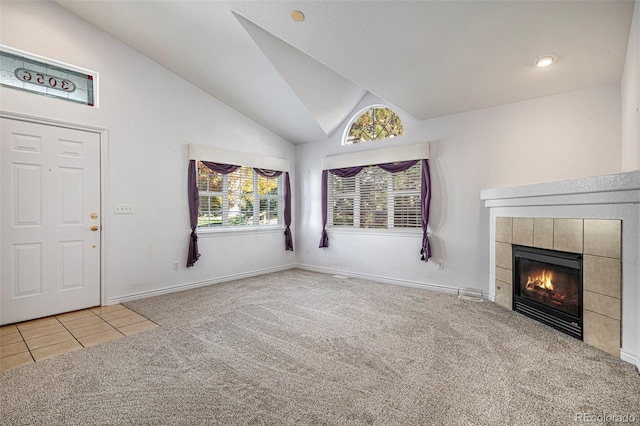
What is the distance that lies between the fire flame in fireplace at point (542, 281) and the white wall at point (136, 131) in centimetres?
427

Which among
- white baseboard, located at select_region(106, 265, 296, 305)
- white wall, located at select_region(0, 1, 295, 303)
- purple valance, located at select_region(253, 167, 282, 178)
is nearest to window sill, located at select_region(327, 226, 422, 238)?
white baseboard, located at select_region(106, 265, 296, 305)

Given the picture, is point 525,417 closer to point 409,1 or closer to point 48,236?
point 409,1

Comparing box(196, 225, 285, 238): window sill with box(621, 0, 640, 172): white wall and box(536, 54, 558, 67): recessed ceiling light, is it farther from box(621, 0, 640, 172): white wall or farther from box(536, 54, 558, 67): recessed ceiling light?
box(621, 0, 640, 172): white wall

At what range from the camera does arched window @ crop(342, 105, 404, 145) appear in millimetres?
4969

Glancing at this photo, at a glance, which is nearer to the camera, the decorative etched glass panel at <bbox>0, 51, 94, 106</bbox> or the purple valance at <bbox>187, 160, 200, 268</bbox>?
the decorative etched glass panel at <bbox>0, 51, 94, 106</bbox>

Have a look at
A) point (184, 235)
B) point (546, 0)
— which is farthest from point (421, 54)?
point (184, 235)

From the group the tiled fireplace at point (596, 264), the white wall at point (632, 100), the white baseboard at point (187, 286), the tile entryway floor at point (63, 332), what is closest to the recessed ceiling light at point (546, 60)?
the white wall at point (632, 100)

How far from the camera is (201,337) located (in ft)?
9.12

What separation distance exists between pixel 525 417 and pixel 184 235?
14.2ft

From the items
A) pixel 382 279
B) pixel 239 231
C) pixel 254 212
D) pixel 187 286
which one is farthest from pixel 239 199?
pixel 382 279

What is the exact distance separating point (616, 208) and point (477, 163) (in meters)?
1.82

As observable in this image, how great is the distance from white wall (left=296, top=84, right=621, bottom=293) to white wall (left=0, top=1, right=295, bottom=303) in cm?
251

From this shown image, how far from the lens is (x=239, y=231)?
5.23m

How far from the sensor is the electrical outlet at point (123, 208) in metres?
3.81
